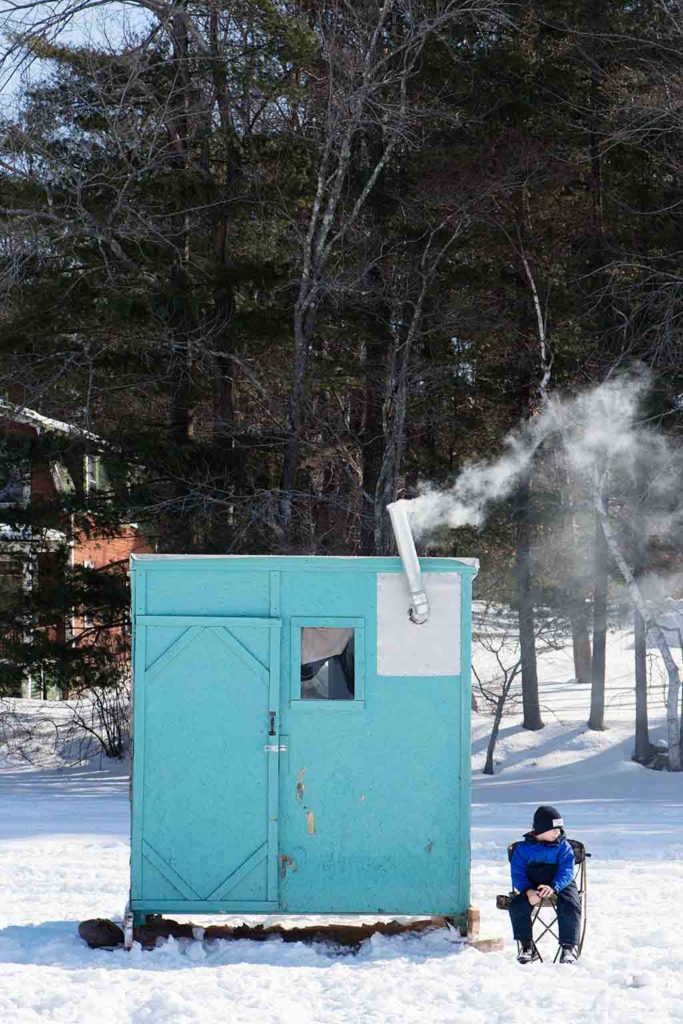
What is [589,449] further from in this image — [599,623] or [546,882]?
[546,882]

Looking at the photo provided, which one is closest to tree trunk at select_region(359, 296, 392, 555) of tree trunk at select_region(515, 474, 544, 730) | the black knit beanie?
tree trunk at select_region(515, 474, 544, 730)

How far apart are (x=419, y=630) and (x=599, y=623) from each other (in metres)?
15.5

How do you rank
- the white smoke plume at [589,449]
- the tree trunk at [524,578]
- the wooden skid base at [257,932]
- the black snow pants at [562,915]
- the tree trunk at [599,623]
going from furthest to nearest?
the tree trunk at [599,623], the tree trunk at [524,578], the white smoke plume at [589,449], the wooden skid base at [257,932], the black snow pants at [562,915]

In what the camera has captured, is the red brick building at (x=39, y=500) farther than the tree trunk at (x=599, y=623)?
No

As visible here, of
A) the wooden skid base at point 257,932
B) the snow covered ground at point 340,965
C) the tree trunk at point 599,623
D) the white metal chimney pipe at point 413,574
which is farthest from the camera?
the tree trunk at point 599,623

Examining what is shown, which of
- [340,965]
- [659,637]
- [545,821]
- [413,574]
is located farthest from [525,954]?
[659,637]

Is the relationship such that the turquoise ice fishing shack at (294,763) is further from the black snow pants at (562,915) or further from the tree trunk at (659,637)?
the tree trunk at (659,637)

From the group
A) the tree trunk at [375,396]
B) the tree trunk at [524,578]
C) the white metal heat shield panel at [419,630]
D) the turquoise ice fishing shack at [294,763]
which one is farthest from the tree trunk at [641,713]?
the turquoise ice fishing shack at [294,763]

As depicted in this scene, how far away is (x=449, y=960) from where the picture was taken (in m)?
6.79

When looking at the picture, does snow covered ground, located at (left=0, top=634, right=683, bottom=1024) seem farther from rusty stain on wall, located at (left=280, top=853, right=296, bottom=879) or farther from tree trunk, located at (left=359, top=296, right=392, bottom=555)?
tree trunk, located at (left=359, top=296, right=392, bottom=555)

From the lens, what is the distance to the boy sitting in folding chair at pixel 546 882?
6.66m

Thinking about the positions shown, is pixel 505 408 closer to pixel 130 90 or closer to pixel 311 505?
pixel 311 505

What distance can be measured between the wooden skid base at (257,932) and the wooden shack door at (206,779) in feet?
0.45

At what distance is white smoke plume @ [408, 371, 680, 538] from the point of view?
20.3m
